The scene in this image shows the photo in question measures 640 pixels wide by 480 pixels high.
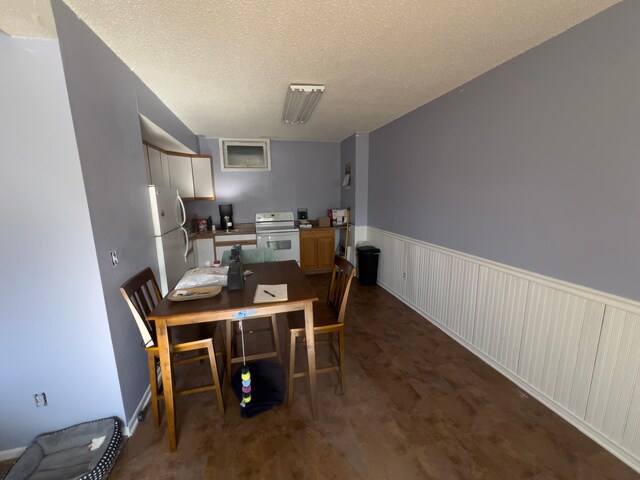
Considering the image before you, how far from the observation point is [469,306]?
240 centimetres

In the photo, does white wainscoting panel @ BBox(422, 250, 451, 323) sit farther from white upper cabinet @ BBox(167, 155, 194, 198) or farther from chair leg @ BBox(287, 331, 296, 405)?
white upper cabinet @ BBox(167, 155, 194, 198)

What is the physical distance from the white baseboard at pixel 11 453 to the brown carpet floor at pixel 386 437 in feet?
1.92

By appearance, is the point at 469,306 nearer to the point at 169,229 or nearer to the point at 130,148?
the point at 169,229

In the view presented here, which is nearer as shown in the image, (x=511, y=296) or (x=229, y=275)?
(x=229, y=275)

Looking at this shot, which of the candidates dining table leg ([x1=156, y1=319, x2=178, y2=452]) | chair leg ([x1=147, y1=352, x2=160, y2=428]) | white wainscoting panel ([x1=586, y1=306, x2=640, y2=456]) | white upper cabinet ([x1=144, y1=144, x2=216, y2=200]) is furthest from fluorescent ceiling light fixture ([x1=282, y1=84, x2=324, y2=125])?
white wainscoting panel ([x1=586, y1=306, x2=640, y2=456])

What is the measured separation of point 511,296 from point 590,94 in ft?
4.51

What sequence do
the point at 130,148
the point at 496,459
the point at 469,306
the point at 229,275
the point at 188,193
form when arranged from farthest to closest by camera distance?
the point at 188,193, the point at 469,306, the point at 130,148, the point at 229,275, the point at 496,459

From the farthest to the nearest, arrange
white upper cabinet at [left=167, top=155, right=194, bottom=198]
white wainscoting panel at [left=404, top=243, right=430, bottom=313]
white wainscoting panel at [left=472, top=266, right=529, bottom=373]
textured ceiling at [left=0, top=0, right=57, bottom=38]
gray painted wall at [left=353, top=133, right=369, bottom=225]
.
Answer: gray painted wall at [left=353, top=133, right=369, bottom=225], white upper cabinet at [left=167, top=155, right=194, bottom=198], white wainscoting panel at [left=404, top=243, right=430, bottom=313], white wainscoting panel at [left=472, top=266, right=529, bottom=373], textured ceiling at [left=0, top=0, right=57, bottom=38]

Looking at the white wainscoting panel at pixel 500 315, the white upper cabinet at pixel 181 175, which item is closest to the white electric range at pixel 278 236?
the white upper cabinet at pixel 181 175

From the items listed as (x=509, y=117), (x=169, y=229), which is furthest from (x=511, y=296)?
(x=169, y=229)

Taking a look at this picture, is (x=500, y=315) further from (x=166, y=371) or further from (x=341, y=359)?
(x=166, y=371)

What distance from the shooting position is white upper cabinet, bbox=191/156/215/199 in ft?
13.1

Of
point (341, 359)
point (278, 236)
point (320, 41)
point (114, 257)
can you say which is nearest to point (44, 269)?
point (114, 257)

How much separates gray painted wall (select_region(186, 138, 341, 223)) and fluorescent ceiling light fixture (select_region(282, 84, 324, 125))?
137 centimetres
